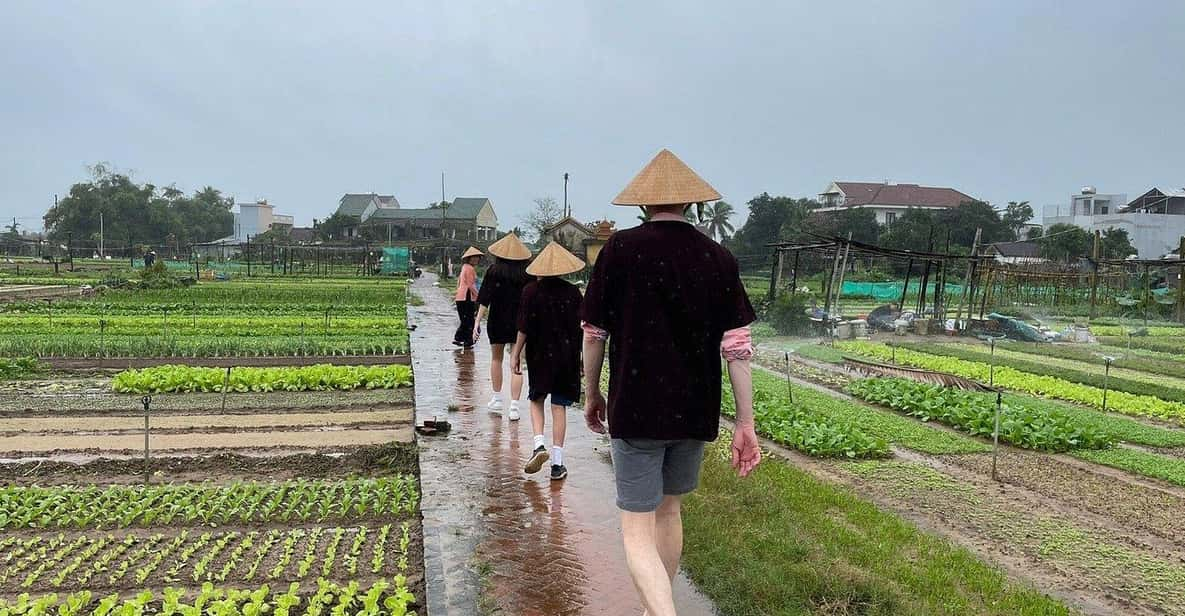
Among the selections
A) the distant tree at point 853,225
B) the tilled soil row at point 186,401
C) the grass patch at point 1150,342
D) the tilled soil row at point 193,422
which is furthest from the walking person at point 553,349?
the distant tree at point 853,225

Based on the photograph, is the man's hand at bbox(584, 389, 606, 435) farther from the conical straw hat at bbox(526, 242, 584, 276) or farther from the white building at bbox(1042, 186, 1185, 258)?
the white building at bbox(1042, 186, 1185, 258)

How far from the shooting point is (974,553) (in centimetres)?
549

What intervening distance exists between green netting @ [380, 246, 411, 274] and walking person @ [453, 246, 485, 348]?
36.6 meters

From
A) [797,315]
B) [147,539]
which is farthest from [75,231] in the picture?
[147,539]

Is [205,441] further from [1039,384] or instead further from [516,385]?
[1039,384]

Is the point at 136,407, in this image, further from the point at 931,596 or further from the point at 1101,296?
the point at 1101,296

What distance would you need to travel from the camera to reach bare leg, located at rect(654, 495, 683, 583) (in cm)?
376

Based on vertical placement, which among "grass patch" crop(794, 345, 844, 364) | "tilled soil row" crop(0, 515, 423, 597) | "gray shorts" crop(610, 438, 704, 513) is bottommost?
"grass patch" crop(794, 345, 844, 364)

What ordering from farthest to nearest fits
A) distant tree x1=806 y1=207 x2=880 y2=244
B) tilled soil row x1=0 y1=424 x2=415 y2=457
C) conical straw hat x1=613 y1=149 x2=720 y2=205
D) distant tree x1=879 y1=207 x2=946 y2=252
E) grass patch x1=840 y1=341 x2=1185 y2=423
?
distant tree x1=806 y1=207 x2=880 y2=244 < distant tree x1=879 y1=207 x2=946 y2=252 < grass patch x1=840 y1=341 x2=1185 y2=423 < tilled soil row x1=0 y1=424 x2=415 y2=457 < conical straw hat x1=613 y1=149 x2=720 y2=205

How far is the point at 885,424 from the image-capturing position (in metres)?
9.89

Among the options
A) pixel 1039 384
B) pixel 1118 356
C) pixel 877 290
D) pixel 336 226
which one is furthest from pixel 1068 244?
pixel 336 226

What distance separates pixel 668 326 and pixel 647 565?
91 cm

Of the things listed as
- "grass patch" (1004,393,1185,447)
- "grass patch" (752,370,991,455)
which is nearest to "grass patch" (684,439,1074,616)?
"grass patch" (752,370,991,455)

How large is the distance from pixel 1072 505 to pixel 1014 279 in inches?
1015
